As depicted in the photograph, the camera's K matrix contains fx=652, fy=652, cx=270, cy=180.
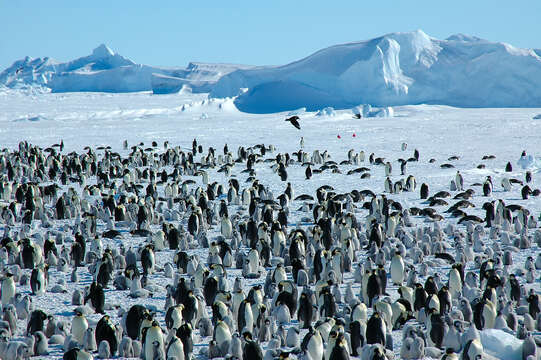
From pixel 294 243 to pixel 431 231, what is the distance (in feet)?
10.5

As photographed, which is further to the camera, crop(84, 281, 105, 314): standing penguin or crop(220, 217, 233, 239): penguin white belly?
crop(220, 217, 233, 239): penguin white belly

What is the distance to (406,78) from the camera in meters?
57.1

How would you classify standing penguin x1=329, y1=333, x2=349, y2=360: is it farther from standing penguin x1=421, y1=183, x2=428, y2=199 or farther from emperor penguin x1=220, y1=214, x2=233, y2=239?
standing penguin x1=421, y1=183, x2=428, y2=199

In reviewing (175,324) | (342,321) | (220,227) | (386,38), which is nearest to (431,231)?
(220,227)

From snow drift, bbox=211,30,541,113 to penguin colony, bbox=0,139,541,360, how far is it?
37.7 m

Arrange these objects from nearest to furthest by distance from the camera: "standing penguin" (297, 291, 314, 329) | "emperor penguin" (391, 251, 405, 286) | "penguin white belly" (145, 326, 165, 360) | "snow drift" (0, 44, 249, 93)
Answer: "penguin white belly" (145, 326, 165, 360)
"standing penguin" (297, 291, 314, 329)
"emperor penguin" (391, 251, 405, 286)
"snow drift" (0, 44, 249, 93)

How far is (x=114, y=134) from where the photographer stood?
39.0 meters

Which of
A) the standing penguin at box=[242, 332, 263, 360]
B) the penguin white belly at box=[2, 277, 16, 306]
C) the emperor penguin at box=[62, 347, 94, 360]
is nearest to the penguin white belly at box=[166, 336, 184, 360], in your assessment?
the standing penguin at box=[242, 332, 263, 360]

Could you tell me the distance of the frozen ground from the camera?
14.4 metres

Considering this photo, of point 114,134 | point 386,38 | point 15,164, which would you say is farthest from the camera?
point 386,38

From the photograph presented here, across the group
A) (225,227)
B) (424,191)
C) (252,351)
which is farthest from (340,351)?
(424,191)

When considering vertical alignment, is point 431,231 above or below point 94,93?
below

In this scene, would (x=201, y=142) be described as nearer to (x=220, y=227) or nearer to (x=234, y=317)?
(x=220, y=227)

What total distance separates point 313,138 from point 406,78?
Answer: 2456 cm
